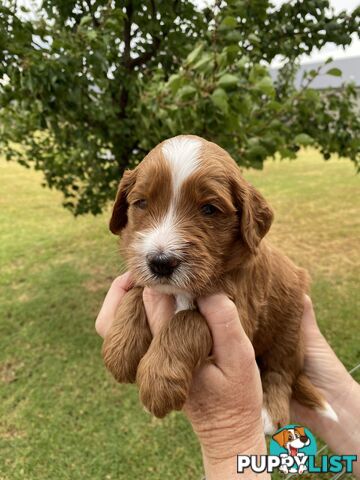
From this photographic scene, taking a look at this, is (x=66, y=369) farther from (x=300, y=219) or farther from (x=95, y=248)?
(x=300, y=219)

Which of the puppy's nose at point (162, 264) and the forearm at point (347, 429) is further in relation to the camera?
the forearm at point (347, 429)

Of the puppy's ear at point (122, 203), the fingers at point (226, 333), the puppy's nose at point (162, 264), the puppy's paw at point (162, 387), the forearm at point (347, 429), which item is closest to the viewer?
the puppy's nose at point (162, 264)

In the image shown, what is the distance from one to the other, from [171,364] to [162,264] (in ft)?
1.53

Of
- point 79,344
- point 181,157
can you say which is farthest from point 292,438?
point 79,344

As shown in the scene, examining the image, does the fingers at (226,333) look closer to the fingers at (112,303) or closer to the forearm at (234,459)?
the forearm at (234,459)

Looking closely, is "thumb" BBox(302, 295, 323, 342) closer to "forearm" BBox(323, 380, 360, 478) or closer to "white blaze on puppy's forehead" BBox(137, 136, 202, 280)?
"forearm" BBox(323, 380, 360, 478)

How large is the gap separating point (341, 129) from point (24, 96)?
121 inches

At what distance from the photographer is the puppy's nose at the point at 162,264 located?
5.57ft

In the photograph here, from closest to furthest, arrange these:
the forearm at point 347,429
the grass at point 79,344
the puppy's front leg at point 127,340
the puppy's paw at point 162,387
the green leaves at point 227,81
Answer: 1. the puppy's paw at point 162,387
2. the puppy's front leg at point 127,340
3. the green leaves at point 227,81
4. the forearm at point 347,429
5. the grass at point 79,344

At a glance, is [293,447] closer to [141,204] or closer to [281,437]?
[281,437]

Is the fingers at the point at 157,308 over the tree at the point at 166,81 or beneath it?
beneath

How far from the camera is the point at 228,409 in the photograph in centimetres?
210

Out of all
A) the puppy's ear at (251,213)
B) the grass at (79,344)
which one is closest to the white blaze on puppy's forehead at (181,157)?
the puppy's ear at (251,213)

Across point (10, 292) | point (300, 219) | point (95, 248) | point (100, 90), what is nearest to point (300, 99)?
point (100, 90)
